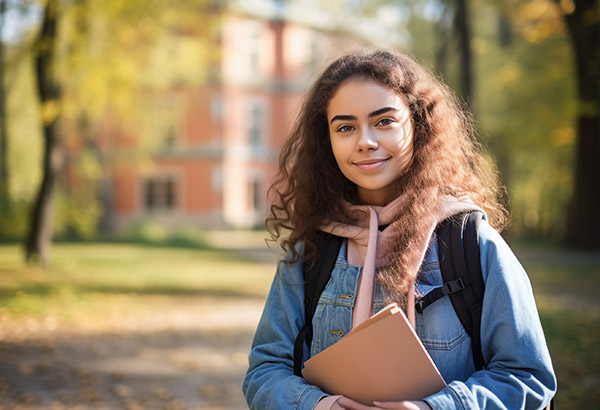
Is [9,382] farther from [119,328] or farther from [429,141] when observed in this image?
[429,141]

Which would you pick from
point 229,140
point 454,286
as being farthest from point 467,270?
point 229,140

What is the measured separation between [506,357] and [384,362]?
1.14ft

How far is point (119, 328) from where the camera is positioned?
25.6 ft

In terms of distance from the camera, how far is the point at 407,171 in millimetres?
2000

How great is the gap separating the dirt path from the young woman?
3.15 metres

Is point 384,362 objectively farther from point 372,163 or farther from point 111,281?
point 111,281

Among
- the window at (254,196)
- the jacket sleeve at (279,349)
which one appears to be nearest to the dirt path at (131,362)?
the jacket sleeve at (279,349)

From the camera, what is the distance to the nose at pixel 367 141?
1.92 metres

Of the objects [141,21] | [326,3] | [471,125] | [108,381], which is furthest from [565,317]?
[326,3]

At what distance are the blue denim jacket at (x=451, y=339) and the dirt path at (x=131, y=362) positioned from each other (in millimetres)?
3110

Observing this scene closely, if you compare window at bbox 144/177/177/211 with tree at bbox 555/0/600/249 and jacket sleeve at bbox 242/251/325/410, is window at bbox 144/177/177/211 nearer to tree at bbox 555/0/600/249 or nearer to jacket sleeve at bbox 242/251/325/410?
tree at bbox 555/0/600/249

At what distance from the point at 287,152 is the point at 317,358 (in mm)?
870

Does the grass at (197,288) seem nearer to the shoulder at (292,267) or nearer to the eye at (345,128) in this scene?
the shoulder at (292,267)

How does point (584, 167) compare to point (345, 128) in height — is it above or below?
below
